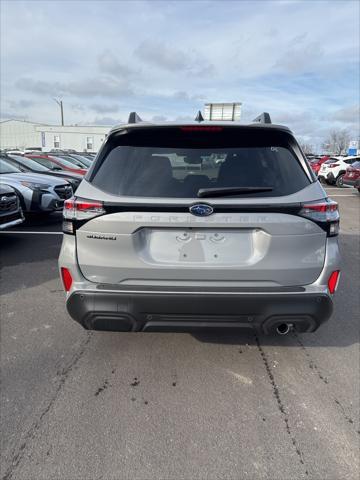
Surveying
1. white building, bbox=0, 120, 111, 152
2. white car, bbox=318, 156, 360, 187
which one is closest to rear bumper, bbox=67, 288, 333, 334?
white car, bbox=318, 156, 360, 187

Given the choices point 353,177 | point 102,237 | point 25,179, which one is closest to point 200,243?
point 102,237

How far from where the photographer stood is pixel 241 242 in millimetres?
2246

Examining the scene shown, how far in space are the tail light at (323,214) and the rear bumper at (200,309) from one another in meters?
0.44

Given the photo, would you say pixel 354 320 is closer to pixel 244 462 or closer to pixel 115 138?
pixel 244 462

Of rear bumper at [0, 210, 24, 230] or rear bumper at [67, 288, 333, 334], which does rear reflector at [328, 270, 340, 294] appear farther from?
rear bumper at [0, 210, 24, 230]

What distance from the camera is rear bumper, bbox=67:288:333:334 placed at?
227cm

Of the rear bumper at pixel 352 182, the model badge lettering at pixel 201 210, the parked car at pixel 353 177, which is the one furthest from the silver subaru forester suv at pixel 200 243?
the parked car at pixel 353 177

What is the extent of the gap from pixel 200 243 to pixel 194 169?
53 cm

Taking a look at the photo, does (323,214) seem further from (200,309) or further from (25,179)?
(25,179)

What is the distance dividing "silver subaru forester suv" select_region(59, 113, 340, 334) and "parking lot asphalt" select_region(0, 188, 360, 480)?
55cm

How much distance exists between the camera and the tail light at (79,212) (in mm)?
2262

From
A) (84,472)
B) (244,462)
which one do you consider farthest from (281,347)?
(84,472)

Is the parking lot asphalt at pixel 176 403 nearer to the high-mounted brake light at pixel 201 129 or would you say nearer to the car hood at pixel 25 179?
the high-mounted brake light at pixel 201 129

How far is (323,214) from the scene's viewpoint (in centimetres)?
228
